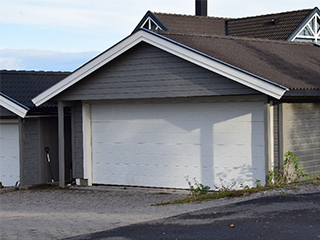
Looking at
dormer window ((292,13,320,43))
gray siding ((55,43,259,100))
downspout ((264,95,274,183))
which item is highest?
dormer window ((292,13,320,43))

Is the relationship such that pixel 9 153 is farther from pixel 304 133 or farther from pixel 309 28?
pixel 309 28

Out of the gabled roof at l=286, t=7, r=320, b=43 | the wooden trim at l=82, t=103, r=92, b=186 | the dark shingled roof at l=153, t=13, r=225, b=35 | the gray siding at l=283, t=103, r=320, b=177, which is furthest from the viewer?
the dark shingled roof at l=153, t=13, r=225, b=35

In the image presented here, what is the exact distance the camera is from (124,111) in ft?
48.8

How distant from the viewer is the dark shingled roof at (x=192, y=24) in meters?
28.5

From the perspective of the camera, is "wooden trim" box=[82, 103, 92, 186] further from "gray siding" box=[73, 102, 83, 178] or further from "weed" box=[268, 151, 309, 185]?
"weed" box=[268, 151, 309, 185]

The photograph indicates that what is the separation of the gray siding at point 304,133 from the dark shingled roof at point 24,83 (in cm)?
763

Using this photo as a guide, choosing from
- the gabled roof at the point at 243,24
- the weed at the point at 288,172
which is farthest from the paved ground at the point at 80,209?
the gabled roof at the point at 243,24

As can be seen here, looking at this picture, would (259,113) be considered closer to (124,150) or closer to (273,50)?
(273,50)

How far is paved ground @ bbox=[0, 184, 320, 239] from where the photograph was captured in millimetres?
9023

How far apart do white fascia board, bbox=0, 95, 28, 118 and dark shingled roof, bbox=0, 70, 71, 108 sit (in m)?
0.36

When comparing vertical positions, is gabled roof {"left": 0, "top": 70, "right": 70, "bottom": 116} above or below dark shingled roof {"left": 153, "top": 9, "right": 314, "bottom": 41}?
below

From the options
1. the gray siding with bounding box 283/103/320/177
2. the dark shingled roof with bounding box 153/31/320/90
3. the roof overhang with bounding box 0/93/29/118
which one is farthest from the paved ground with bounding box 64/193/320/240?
the roof overhang with bounding box 0/93/29/118

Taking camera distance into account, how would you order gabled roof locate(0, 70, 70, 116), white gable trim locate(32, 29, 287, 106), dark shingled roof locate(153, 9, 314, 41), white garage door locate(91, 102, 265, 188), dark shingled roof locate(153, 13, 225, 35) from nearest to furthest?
white gable trim locate(32, 29, 287, 106), white garage door locate(91, 102, 265, 188), gabled roof locate(0, 70, 70, 116), dark shingled roof locate(153, 9, 314, 41), dark shingled roof locate(153, 13, 225, 35)

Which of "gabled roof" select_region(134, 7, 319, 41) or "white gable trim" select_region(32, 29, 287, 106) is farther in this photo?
"gabled roof" select_region(134, 7, 319, 41)
